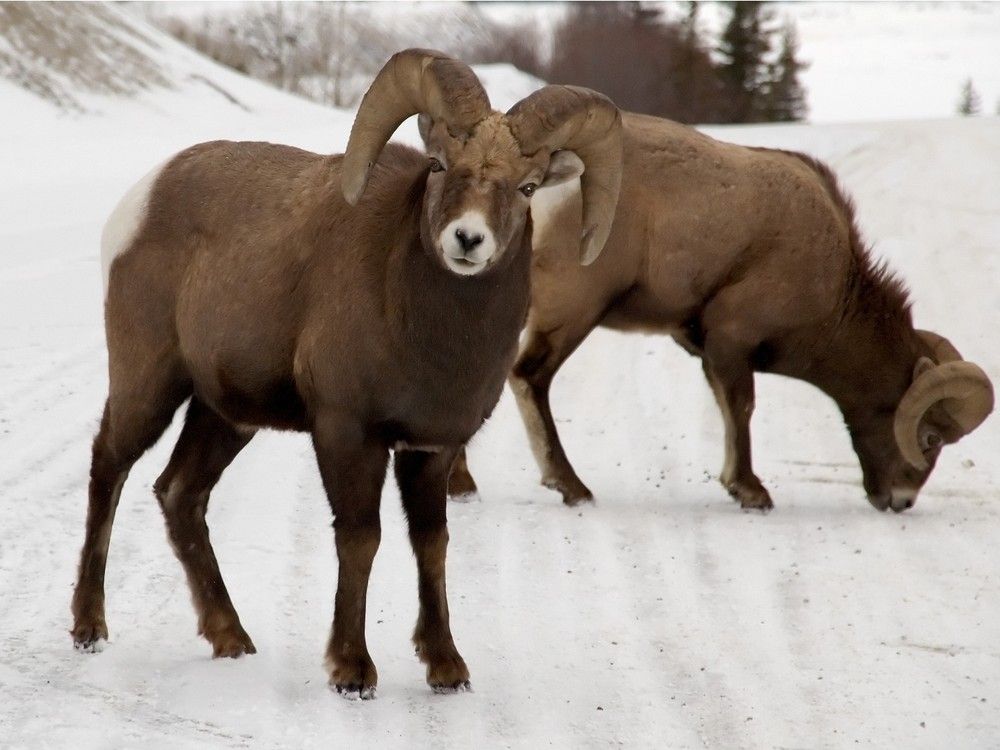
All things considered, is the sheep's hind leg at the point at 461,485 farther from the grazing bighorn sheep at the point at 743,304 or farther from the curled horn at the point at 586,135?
the curled horn at the point at 586,135

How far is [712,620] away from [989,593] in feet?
5.07

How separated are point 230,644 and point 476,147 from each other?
2.26 m

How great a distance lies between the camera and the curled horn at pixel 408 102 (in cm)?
574

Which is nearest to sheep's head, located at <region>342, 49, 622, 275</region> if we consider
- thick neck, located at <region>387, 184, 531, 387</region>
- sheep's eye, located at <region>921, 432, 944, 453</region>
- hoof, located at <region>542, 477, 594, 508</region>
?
thick neck, located at <region>387, 184, 531, 387</region>

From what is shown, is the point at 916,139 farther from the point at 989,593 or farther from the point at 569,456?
the point at 989,593

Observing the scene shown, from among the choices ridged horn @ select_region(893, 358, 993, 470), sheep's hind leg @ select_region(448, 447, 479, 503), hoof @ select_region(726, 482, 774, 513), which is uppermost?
ridged horn @ select_region(893, 358, 993, 470)

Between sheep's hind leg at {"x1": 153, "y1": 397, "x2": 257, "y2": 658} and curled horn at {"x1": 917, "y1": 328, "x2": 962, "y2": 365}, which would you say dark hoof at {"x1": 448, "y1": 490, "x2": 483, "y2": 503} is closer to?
sheep's hind leg at {"x1": 153, "y1": 397, "x2": 257, "y2": 658}

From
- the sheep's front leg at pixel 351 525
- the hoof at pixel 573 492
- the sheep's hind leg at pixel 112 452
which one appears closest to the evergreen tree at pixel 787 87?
the hoof at pixel 573 492

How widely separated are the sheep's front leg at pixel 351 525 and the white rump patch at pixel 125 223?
1.28 metres

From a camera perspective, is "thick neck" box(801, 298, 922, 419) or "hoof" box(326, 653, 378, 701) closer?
"hoof" box(326, 653, 378, 701)

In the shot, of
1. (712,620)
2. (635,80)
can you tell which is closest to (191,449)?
(712,620)

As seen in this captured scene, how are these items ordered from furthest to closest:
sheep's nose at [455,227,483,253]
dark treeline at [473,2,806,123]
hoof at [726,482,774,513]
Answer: dark treeline at [473,2,806,123] < hoof at [726,482,774,513] < sheep's nose at [455,227,483,253]

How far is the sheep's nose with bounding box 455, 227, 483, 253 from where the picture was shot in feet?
17.7

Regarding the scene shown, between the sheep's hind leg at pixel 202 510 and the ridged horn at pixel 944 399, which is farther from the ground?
the sheep's hind leg at pixel 202 510
